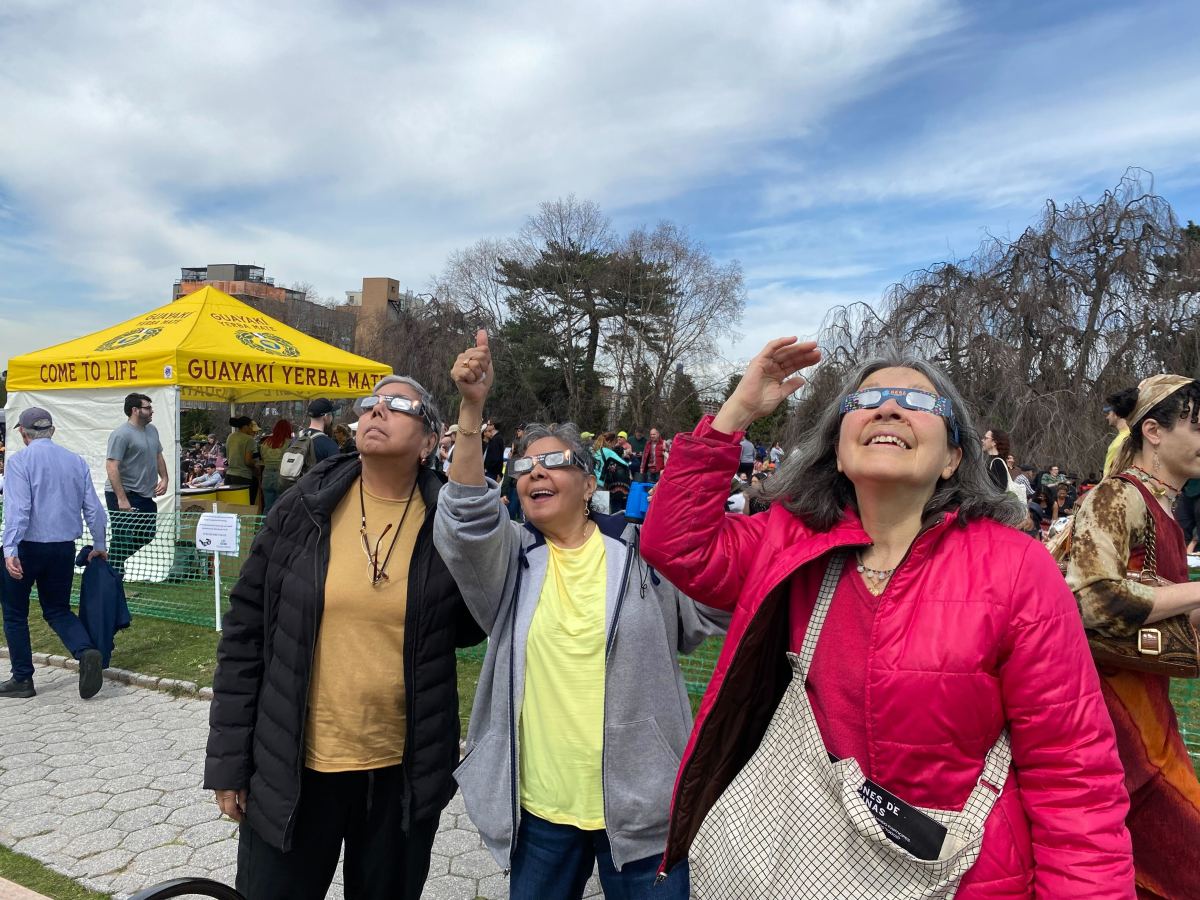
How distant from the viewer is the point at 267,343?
1117 cm

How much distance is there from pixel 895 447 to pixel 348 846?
→ 2.03 meters

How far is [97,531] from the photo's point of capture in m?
5.79

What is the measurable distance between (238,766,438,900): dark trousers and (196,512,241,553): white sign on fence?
5.05 m

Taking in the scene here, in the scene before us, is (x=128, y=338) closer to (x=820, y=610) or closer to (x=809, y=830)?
(x=820, y=610)

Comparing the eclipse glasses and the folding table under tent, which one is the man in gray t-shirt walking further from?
the eclipse glasses

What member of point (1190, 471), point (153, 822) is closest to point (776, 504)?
point (1190, 471)

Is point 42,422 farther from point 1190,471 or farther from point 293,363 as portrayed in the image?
point 1190,471

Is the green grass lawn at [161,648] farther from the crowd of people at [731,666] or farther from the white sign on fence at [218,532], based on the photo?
the crowd of people at [731,666]

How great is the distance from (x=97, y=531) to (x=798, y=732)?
588 cm

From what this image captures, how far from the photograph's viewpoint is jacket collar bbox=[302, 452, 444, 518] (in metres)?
2.41

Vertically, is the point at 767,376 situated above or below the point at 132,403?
→ below

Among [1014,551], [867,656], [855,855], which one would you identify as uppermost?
[1014,551]

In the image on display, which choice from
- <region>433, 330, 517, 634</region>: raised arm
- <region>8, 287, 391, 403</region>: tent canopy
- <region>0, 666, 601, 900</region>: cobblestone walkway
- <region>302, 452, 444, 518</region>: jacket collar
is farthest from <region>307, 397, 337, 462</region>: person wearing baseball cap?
<region>433, 330, 517, 634</region>: raised arm

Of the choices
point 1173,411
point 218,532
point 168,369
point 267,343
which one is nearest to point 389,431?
point 1173,411
